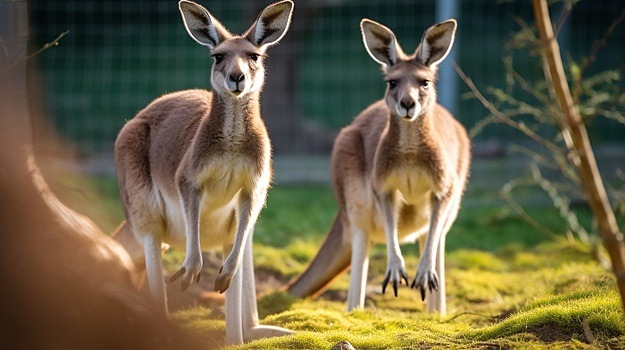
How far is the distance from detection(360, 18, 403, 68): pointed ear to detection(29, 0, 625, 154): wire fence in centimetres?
589

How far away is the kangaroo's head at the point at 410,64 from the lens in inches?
199

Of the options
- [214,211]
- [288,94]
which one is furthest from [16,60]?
[288,94]

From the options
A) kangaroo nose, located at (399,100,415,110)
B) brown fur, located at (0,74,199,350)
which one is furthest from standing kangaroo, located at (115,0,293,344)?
kangaroo nose, located at (399,100,415,110)

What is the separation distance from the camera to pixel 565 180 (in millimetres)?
9289

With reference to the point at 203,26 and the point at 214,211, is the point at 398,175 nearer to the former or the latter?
the point at 214,211

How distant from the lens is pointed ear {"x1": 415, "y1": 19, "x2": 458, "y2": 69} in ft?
17.0

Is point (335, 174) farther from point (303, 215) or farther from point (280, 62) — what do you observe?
point (280, 62)

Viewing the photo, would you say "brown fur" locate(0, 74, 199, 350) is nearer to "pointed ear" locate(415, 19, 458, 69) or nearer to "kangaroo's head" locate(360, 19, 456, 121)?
"kangaroo's head" locate(360, 19, 456, 121)

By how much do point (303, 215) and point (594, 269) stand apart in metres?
3.62

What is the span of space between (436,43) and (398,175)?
2.51 feet

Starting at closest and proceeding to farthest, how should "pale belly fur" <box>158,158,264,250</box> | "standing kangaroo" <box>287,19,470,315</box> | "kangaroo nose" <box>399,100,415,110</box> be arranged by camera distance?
"pale belly fur" <box>158,158,264,250</box> → "kangaroo nose" <box>399,100,415,110</box> → "standing kangaroo" <box>287,19,470,315</box>

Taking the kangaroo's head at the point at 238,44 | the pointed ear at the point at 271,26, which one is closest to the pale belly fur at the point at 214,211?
the kangaroo's head at the point at 238,44

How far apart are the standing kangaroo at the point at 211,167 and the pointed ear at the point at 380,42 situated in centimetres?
106

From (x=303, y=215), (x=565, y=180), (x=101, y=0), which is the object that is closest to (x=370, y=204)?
(x=303, y=215)
